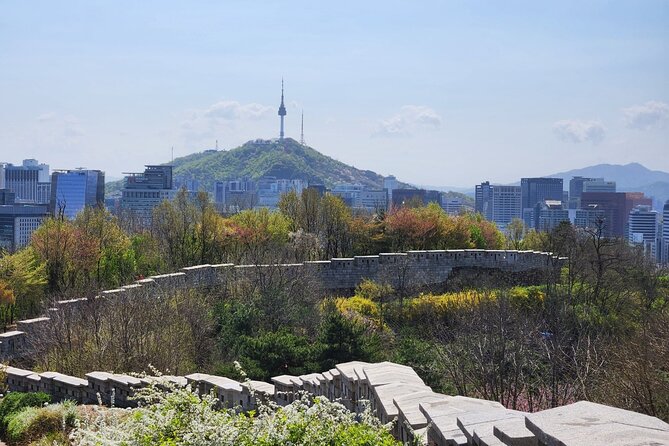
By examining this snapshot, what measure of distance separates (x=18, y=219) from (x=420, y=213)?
2265 inches

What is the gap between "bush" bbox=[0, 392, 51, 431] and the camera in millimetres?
9077

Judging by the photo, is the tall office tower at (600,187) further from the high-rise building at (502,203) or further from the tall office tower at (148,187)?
the tall office tower at (148,187)

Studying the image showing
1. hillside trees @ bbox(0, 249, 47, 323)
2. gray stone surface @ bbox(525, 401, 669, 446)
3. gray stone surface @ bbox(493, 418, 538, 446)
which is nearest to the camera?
gray stone surface @ bbox(525, 401, 669, 446)

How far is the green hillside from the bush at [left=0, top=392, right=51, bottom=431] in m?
163

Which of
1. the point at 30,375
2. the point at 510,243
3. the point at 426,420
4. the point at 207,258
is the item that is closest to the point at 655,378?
the point at 426,420

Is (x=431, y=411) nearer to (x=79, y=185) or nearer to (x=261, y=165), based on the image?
(x=79, y=185)

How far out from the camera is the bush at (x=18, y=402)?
29.8ft

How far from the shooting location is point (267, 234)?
2783 cm

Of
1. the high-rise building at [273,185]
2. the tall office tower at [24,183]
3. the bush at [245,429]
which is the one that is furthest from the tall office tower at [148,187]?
the bush at [245,429]

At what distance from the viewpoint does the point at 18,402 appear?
9.21 metres

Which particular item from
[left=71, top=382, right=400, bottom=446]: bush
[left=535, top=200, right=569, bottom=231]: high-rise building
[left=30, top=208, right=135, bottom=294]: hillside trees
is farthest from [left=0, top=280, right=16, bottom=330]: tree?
[left=535, top=200, right=569, bottom=231]: high-rise building

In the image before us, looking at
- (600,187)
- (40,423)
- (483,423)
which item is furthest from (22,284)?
(600,187)

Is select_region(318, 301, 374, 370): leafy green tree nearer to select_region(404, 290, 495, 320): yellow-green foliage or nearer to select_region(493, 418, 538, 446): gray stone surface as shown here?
select_region(493, 418, 538, 446): gray stone surface

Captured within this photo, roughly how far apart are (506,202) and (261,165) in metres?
56.5
